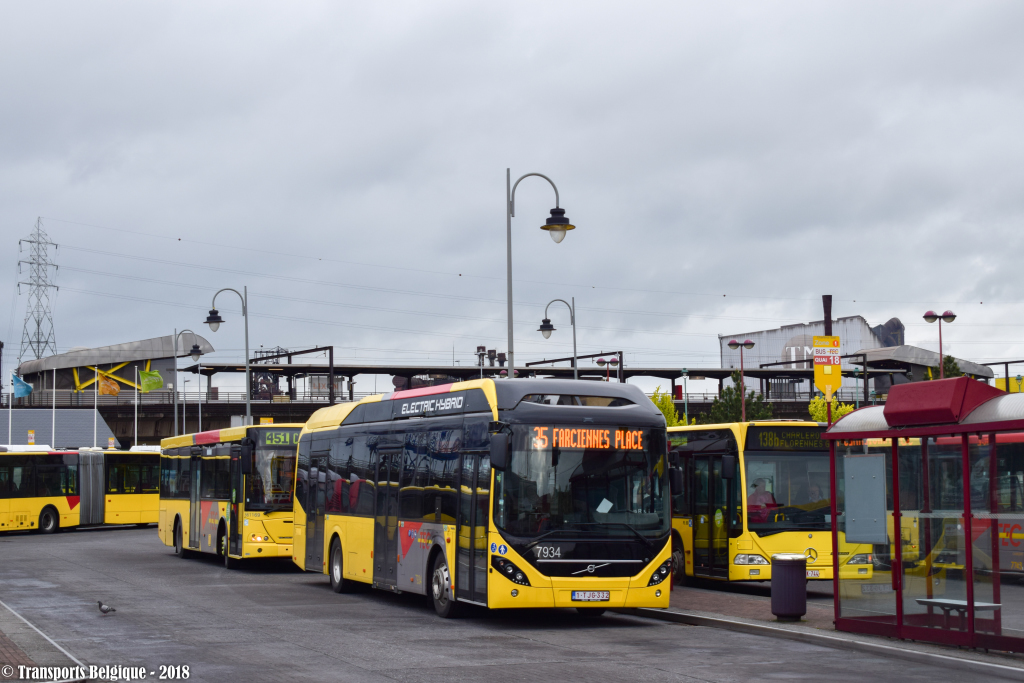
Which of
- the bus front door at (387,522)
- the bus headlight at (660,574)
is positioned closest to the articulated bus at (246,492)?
the bus front door at (387,522)

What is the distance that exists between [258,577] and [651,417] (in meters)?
11.4

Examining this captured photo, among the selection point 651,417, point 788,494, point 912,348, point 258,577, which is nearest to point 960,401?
point 651,417

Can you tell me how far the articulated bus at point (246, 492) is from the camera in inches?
998

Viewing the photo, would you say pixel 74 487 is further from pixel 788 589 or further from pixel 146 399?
→ pixel 146 399

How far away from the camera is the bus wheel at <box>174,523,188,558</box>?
3095cm

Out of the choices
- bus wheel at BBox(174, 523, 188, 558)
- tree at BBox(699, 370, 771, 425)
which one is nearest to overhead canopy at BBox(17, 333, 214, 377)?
tree at BBox(699, 370, 771, 425)

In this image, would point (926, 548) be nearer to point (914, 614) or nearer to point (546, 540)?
point (914, 614)

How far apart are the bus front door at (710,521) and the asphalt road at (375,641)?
3285mm

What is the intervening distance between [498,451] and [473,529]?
131 centimetres

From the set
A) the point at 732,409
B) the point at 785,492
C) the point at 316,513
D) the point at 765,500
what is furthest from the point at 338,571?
the point at 732,409

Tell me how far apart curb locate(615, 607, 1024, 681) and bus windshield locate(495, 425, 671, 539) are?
52.0 inches

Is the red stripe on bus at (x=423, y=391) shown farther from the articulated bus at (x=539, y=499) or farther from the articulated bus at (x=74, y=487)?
the articulated bus at (x=74, y=487)

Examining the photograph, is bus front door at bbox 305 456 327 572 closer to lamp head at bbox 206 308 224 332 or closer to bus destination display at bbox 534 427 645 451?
bus destination display at bbox 534 427 645 451

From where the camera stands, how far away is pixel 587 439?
1569 centimetres
